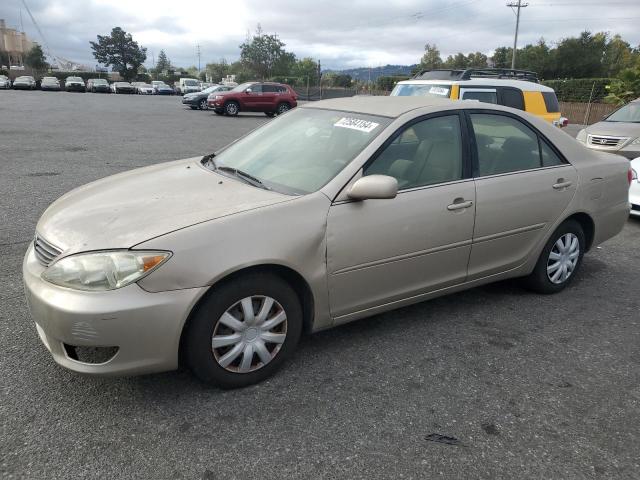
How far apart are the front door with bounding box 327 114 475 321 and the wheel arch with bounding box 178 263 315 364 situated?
148 millimetres

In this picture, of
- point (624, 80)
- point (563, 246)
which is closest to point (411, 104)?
point (563, 246)

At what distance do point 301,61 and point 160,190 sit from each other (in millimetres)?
107357

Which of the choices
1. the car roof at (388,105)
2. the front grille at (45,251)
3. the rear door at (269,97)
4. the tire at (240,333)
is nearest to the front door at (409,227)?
the car roof at (388,105)

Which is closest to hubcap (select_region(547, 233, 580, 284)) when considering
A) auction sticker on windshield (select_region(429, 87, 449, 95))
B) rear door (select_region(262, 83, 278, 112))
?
auction sticker on windshield (select_region(429, 87, 449, 95))

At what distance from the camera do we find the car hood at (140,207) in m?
2.62

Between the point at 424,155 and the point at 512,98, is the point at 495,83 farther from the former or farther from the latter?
the point at 424,155

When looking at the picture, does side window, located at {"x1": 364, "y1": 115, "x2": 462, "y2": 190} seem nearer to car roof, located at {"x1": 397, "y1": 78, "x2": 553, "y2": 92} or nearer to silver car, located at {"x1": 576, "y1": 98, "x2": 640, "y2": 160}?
car roof, located at {"x1": 397, "y1": 78, "x2": 553, "y2": 92}

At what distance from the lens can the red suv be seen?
24.3 m

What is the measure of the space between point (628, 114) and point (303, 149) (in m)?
9.96

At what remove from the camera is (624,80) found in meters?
25.5

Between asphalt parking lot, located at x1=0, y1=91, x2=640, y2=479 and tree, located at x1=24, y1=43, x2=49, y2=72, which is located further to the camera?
tree, located at x1=24, y1=43, x2=49, y2=72

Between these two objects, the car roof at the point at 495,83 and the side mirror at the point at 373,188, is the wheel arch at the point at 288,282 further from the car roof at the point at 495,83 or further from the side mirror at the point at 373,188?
the car roof at the point at 495,83

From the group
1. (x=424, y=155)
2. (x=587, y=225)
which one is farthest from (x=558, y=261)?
(x=424, y=155)

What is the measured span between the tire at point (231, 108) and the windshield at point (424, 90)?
15.5m
